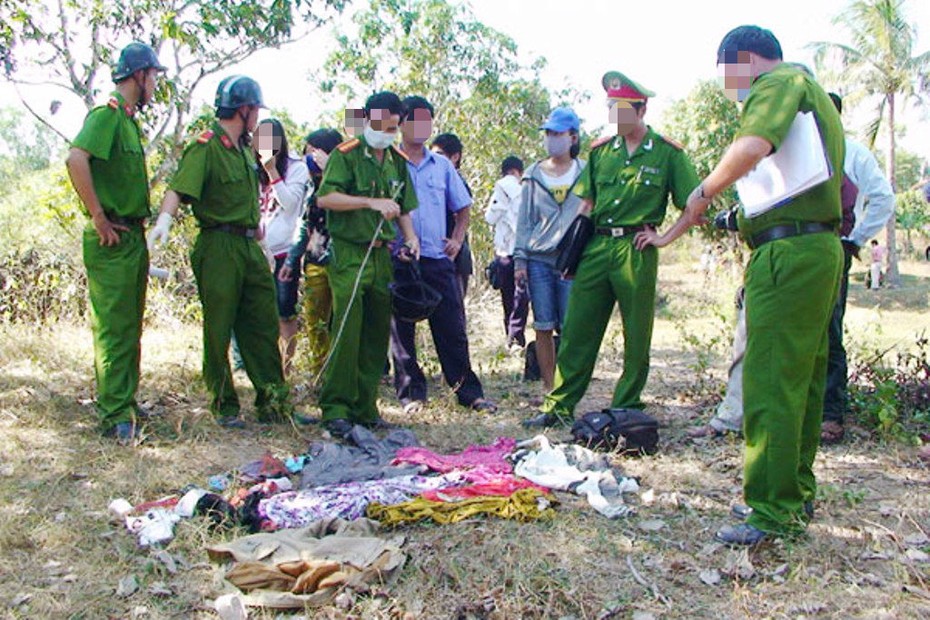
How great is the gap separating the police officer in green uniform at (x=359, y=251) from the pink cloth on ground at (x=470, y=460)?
67 centimetres

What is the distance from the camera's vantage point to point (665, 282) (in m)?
22.6

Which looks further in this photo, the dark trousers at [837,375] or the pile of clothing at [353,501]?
the dark trousers at [837,375]

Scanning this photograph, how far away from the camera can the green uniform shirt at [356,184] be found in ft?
15.9

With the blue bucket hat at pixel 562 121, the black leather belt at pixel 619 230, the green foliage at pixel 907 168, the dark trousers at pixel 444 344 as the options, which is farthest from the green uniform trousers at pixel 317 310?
the green foliage at pixel 907 168

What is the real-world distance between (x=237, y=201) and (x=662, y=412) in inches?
121

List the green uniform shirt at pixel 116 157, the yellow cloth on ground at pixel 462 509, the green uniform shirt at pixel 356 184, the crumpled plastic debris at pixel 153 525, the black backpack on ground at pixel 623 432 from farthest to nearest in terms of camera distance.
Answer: the green uniform shirt at pixel 356 184 < the black backpack on ground at pixel 623 432 < the green uniform shirt at pixel 116 157 < the yellow cloth on ground at pixel 462 509 < the crumpled plastic debris at pixel 153 525

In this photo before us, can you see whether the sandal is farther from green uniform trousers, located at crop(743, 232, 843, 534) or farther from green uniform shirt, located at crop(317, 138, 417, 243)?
green uniform shirt, located at crop(317, 138, 417, 243)

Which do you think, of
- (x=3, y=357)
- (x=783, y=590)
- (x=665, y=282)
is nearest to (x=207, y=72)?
(x=3, y=357)

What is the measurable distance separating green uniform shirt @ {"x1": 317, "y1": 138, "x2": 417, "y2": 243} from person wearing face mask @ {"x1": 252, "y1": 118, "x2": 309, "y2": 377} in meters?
0.88

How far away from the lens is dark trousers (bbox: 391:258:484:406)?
219 inches

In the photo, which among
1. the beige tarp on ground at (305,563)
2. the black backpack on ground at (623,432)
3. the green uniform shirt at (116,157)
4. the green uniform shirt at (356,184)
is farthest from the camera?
the green uniform shirt at (356,184)

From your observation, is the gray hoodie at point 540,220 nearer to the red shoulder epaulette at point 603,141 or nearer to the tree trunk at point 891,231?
the red shoulder epaulette at point 603,141

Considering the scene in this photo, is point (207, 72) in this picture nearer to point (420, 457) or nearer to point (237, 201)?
point (237, 201)

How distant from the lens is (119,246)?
15.0 ft
